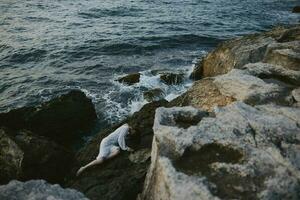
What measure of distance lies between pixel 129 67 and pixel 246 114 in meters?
15.2

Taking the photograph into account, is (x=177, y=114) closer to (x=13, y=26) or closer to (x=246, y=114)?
(x=246, y=114)

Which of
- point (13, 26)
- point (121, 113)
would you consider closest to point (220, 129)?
point (121, 113)

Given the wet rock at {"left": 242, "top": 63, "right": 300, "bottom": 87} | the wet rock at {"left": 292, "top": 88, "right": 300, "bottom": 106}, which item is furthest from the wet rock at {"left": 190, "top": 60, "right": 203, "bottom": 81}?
the wet rock at {"left": 292, "top": 88, "right": 300, "bottom": 106}

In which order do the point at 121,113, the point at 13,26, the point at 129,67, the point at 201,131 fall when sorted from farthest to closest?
the point at 13,26 < the point at 129,67 < the point at 121,113 < the point at 201,131

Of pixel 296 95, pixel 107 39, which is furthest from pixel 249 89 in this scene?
pixel 107 39

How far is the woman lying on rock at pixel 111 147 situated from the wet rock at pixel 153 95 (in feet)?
22.6

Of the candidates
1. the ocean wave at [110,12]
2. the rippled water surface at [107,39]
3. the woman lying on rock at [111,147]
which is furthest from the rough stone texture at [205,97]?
the ocean wave at [110,12]

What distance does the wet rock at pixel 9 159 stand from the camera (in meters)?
10.7

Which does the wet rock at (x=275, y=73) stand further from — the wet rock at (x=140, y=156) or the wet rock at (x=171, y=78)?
the wet rock at (x=171, y=78)

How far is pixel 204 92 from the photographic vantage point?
35.9 feet

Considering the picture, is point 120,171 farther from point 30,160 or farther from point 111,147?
point 30,160

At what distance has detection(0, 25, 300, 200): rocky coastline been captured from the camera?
5941 mm

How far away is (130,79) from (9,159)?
9.95 m

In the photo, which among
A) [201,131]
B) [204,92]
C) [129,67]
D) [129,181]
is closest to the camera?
[201,131]
